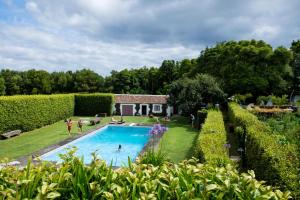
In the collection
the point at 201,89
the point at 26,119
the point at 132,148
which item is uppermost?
the point at 201,89

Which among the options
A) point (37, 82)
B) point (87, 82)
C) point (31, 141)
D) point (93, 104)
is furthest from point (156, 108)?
point (37, 82)

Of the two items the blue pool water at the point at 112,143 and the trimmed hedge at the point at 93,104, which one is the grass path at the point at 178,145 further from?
the trimmed hedge at the point at 93,104

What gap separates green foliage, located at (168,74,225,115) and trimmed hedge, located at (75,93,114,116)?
10.2 metres

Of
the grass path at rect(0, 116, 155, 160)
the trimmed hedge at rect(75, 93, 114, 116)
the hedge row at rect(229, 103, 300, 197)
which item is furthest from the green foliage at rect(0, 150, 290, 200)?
the trimmed hedge at rect(75, 93, 114, 116)

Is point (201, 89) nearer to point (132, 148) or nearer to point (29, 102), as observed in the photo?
point (132, 148)

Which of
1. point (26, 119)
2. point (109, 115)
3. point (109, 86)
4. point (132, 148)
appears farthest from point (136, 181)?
point (109, 86)

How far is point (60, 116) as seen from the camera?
30.8m

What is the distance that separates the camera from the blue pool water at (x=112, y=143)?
57.8ft

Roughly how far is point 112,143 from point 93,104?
49.4ft

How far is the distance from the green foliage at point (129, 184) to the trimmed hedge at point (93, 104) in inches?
1309

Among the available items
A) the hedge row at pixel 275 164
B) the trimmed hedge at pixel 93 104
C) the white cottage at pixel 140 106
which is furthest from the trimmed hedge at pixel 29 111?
the hedge row at pixel 275 164

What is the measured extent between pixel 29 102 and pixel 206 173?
74.3ft

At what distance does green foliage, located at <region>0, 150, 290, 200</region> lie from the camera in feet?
9.60

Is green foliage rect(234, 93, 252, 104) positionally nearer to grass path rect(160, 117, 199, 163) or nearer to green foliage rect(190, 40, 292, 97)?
green foliage rect(190, 40, 292, 97)
